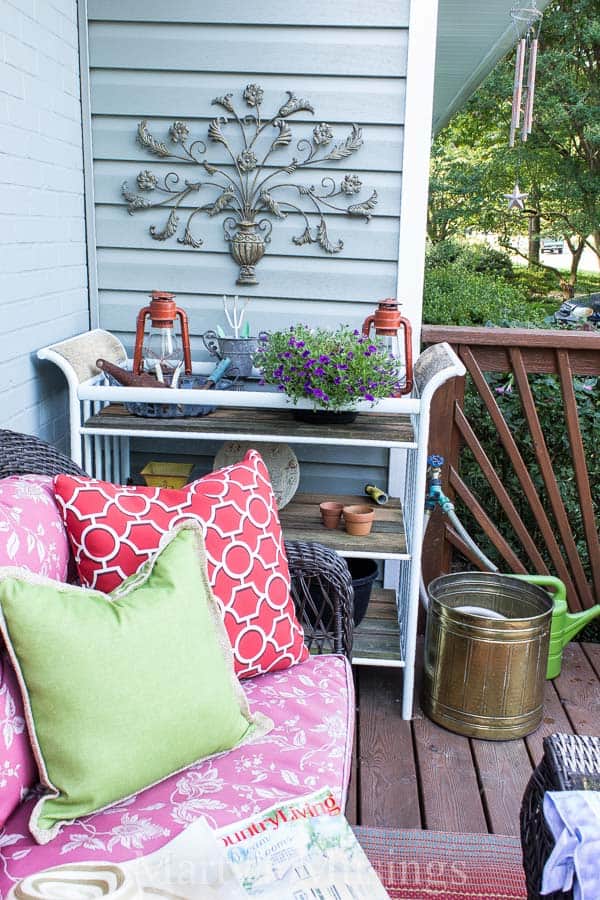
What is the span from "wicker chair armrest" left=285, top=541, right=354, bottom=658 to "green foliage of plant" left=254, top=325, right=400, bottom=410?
1.62 ft

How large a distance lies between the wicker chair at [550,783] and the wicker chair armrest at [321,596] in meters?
0.61

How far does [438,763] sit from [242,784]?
3.57ft

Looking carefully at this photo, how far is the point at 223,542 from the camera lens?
174 cm

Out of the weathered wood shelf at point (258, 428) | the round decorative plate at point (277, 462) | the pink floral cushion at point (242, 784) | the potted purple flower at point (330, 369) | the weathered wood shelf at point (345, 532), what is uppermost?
the potted purple flower at point (330, 369)

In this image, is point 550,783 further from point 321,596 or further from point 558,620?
point 558,620

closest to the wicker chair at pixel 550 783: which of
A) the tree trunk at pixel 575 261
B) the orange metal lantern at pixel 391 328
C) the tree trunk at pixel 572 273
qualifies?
the orange metal lantern at pixel 391 328

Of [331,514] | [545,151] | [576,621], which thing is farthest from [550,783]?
[545,151]

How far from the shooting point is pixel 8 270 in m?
2.23

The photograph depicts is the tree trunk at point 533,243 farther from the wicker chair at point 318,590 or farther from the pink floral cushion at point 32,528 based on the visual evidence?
the pink floral cushion at point 32,528

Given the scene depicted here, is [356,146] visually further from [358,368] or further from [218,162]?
[358,368]

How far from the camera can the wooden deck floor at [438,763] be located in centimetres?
214

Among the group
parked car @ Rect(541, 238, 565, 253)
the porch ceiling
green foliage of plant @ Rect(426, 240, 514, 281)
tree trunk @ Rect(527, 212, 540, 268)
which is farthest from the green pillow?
parked car @ Rect(541, 238, 565, 253)

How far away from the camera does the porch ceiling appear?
4148 mm

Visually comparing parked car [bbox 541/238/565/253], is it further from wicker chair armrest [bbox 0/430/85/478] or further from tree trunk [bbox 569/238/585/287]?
wicker chair armrest [bbox 0/430/85/478]
